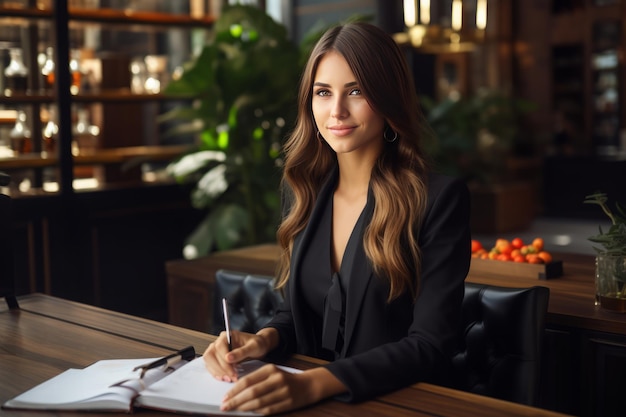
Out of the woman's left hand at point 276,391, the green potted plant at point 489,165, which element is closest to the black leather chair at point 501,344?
the woman's left hand at point 276,391

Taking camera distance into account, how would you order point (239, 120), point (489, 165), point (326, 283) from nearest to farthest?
point (326, 283), point (239, 120), point (489, 165)

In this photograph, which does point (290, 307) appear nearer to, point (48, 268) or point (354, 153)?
point (354, 153)

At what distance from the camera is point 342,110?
1769 millimetres

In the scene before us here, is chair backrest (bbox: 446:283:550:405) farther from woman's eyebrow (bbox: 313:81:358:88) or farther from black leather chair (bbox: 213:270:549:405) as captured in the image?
woman's eyebrow (bbox: 313:81:358:88)

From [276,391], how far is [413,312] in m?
0.49

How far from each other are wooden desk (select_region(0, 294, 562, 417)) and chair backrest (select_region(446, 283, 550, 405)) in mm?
479

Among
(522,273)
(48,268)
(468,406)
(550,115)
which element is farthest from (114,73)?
(550,115)

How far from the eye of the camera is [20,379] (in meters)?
1.61

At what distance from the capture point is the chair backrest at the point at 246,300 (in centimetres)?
237

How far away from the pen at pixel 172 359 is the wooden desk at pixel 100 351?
98 mm

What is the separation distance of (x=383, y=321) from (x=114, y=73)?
4017mm

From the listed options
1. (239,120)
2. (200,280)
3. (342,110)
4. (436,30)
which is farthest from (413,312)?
(436,30)

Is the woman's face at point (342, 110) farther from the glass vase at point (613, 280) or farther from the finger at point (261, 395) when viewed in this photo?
the glass vase at point (613, 280)

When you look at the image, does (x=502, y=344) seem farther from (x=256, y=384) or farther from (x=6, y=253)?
(x=6, y=253)
